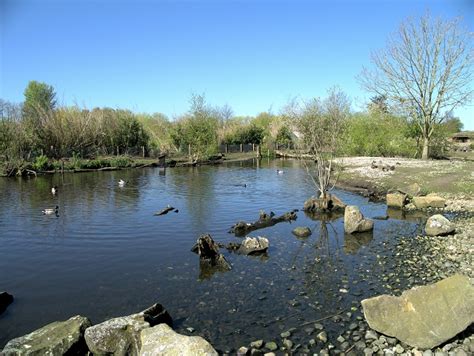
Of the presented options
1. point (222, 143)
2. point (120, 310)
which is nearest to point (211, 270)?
point (120, 310)

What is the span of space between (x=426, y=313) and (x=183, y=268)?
6028 mm

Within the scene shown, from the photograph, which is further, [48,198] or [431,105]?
[431,105]

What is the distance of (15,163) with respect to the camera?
33.0 m

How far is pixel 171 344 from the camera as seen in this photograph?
208 inches

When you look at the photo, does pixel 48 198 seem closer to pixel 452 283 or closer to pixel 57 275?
pixel 57 275

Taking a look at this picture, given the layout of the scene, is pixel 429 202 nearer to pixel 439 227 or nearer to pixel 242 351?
pixel 439 227

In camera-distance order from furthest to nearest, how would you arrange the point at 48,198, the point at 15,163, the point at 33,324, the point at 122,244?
the point at 15,163 < the point at 48,198 < the point at 122,244 < the point at 33,324

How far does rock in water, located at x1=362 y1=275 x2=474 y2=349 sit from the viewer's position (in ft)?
19.7

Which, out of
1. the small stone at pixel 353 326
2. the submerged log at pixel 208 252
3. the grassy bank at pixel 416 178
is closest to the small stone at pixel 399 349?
the small stone at pixel 353 326

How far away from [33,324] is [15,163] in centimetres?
2951

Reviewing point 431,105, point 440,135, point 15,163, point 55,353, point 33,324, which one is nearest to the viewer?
point 55,353

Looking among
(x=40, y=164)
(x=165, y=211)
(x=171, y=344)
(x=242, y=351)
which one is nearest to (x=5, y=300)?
(x=171, y=344)

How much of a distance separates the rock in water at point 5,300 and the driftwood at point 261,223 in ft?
23.7

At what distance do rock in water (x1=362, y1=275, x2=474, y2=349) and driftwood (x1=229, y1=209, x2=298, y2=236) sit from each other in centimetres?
771
